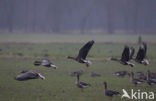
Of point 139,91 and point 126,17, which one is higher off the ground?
point 139,91

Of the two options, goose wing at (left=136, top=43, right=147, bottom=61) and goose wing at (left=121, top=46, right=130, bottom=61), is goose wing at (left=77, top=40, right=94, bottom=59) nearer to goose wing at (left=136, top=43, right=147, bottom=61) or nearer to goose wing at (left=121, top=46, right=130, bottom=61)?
goose wing at (left=121, top=46, right=130, bottom=61)

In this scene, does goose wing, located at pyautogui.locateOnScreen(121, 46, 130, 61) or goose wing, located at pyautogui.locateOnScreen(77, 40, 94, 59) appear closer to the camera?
goose wing, located at pyautogui.locateOnScreen(77, 40, 94, 59)

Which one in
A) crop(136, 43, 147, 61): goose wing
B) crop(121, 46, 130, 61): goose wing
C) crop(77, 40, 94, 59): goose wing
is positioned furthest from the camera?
crop(136, 43, 147, 61): goose wing

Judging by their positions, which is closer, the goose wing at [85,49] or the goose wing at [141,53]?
the goose wing at [85,49]

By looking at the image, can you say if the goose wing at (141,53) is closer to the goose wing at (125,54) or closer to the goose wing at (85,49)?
the goose wing at (125,54)

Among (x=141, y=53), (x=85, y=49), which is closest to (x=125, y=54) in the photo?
(x=141, y=53)

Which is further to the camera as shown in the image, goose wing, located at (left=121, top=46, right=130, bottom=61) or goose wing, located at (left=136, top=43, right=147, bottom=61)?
goose wing, located at (left=136, top=43, right=147, bottom=61)

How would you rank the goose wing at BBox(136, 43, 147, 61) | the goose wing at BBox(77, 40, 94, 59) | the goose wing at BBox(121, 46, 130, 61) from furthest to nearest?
the goose wing at BBox(136, 43, 147, 61) → the goose wing at BBox(121, 46, 130, 61) → the goose wing at BBox(77, 40, 94, 59)

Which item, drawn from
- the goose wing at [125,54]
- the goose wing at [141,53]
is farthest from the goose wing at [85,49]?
the goose wing at [141,53]

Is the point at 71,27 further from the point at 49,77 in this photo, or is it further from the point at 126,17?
the point at 49,77

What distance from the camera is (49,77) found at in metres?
19.0

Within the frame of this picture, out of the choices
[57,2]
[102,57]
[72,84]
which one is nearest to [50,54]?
[102,57]

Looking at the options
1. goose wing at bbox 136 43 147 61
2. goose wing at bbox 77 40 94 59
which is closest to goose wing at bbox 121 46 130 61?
goose wing at bbox 136 43 147 61

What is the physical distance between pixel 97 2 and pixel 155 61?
72.2 meters
